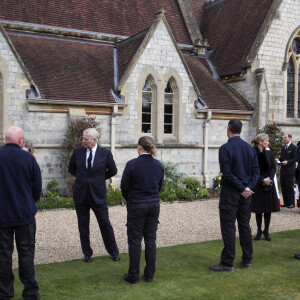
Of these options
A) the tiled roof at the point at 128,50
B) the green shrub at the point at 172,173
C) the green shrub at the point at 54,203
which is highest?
the tiled roof at the point at 128,50

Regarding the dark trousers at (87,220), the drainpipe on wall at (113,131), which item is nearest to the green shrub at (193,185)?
the drainpipe on wall at (113,131)

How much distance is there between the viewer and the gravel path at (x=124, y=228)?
7.34 m

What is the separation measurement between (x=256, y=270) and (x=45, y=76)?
10.5 meters

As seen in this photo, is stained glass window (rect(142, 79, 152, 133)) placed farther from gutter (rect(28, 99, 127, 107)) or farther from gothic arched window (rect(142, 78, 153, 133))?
gutter (rect(28, 99, 127, 107))

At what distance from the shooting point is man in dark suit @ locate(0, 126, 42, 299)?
4.71m

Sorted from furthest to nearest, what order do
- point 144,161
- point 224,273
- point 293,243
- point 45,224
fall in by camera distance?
point 45,224 → point 293,243 → point 224,273 → point 144,161

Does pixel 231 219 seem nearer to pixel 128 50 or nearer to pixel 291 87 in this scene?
pixel 128 50

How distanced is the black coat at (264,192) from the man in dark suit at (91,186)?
291cm

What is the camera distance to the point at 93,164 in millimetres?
6422

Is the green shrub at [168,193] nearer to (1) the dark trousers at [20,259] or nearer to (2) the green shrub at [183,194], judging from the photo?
(2) the green shrub at [183,194]

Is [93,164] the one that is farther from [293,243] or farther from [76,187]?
[293,243]

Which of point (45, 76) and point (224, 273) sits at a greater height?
point (45, 76)

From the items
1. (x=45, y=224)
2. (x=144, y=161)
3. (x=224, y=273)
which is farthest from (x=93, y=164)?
(x=45, y=224)

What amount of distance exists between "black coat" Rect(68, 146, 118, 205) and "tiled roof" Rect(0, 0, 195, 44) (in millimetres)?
11447
